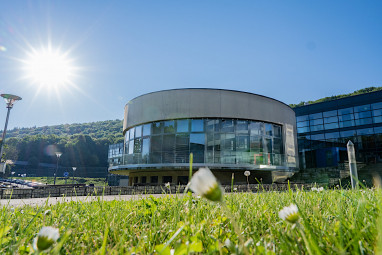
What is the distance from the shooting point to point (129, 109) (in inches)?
1003

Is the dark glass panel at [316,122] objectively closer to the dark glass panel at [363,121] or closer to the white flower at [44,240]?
the dark glass panel at [363,121]

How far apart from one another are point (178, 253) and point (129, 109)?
2548 centimetres

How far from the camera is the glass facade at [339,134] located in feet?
96.4

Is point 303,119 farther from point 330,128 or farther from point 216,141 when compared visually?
point 216,141

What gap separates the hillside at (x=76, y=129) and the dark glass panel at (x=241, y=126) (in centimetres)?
11988

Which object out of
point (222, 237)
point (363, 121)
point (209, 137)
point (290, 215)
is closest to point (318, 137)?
point (363, 121)

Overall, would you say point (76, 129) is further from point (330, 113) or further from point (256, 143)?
point (256, 143)

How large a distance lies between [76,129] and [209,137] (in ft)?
518

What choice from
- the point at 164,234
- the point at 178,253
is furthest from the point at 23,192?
the point at 178,253

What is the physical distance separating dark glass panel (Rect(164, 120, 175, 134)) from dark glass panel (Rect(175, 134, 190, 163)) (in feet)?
2.62

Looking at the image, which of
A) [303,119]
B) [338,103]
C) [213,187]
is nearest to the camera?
[213,187]

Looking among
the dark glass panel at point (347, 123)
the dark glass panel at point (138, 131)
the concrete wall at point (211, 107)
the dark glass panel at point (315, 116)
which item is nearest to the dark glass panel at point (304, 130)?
the dark glass panel at point (315, 116)

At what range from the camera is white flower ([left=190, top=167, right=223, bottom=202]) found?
0.61 m

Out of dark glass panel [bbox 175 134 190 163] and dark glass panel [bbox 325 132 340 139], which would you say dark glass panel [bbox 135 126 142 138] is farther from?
dark glass panel [bbox 325 132 340 139]
